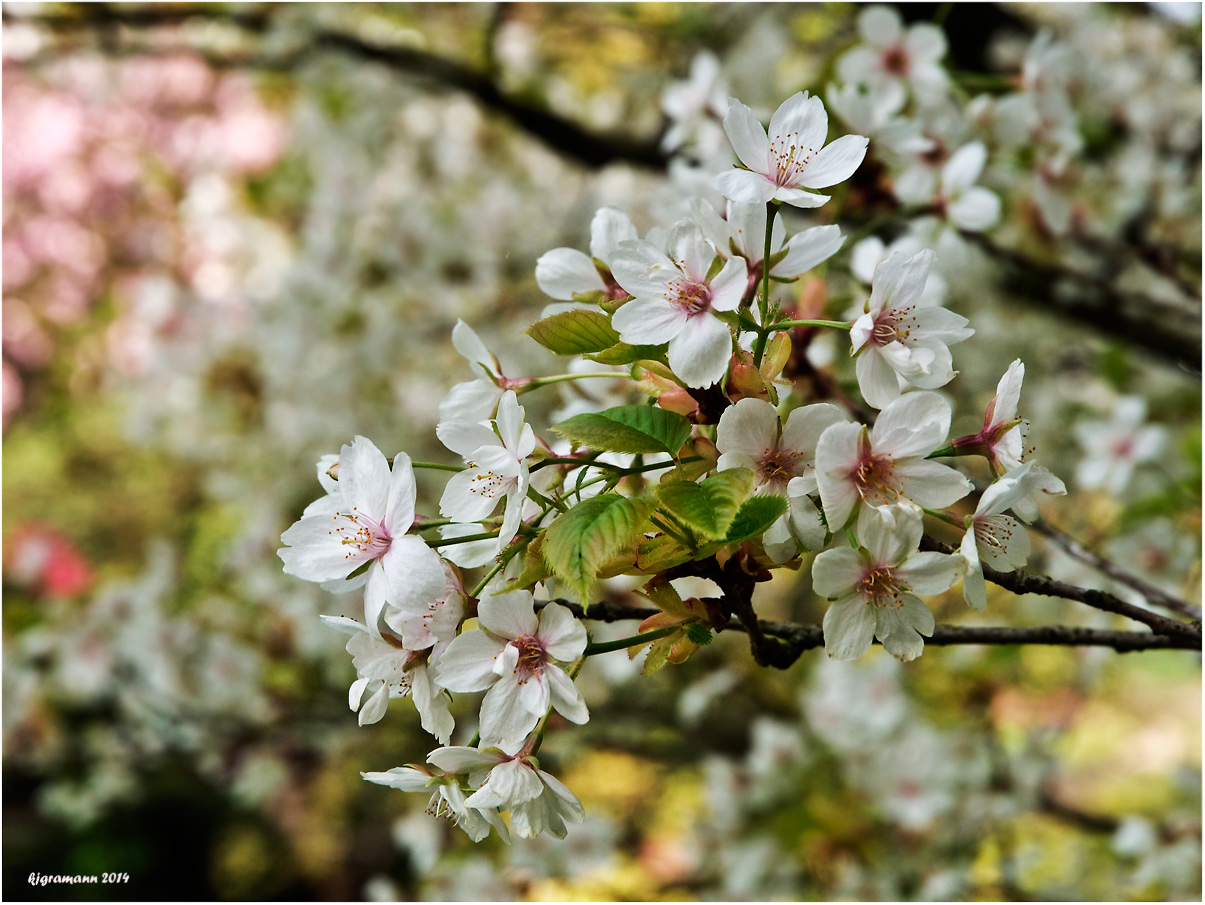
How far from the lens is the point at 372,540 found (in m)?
0.64

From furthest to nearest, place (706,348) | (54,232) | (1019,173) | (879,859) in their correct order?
(54,232)
(879,859)
(1019,173)
(706,348)

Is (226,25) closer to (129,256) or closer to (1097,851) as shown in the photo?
(1097,851)

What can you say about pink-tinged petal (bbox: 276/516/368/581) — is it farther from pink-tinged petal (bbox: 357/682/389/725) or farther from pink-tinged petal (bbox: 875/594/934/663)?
pink-tinged petal (bbox: 875/594/934/663)

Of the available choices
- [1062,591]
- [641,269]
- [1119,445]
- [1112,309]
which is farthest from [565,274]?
[1112,309]

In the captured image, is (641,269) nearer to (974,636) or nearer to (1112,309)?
(974,636)

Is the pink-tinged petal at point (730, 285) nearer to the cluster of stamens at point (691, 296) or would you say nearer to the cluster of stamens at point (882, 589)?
the cluster of stamens at point (691, 296)

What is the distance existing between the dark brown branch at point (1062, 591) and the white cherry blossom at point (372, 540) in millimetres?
396

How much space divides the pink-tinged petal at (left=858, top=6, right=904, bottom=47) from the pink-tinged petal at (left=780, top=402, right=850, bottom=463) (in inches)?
38.9

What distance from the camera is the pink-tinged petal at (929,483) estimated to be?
1.99 ft

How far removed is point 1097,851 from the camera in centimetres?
257

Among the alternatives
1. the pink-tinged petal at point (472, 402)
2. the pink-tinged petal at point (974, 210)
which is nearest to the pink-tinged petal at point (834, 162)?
the pink-tinged petal at point (472, 402)

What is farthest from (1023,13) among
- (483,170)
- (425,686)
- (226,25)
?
(425,686)

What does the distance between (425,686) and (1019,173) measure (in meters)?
1.48

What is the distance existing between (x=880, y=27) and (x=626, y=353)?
100cm
